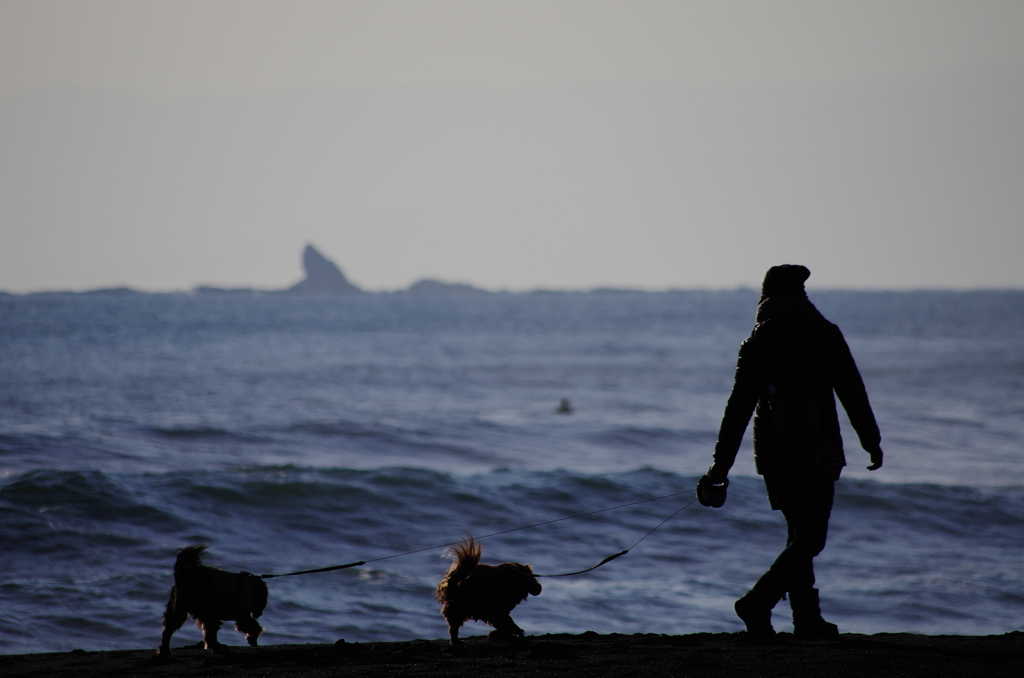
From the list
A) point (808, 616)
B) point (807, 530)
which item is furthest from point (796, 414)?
point (808, 616)

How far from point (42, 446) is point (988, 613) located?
14.0 m

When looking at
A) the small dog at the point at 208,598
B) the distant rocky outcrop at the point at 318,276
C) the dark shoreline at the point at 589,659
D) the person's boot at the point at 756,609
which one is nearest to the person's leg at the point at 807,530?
the person's boot at the point at 756,609

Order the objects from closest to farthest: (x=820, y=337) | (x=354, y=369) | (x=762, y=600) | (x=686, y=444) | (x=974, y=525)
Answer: (x=820, y=337), (x=762, y=600), (x=974, y=525), (x=686, y=444), (x=354, y=369)

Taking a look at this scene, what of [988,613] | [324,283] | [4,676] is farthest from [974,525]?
[324,283]

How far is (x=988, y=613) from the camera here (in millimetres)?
8109

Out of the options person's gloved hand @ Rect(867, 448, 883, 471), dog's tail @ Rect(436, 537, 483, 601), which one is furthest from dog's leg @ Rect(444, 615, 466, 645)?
person's gloved hand @ Rect(867, 448, 883, 471)

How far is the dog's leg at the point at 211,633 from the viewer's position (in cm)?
540

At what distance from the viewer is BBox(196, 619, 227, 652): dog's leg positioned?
17.7ft

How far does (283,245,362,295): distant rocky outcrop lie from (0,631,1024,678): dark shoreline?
572 feet

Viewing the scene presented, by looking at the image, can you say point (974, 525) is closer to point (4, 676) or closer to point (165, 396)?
point (4, 676)

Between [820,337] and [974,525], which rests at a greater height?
[820,337]

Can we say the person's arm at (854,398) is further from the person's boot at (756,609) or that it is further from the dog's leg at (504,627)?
the dog's leg at (504,627)

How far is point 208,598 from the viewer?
17.4 ft

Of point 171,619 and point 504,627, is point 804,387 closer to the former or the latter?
point 504,627
